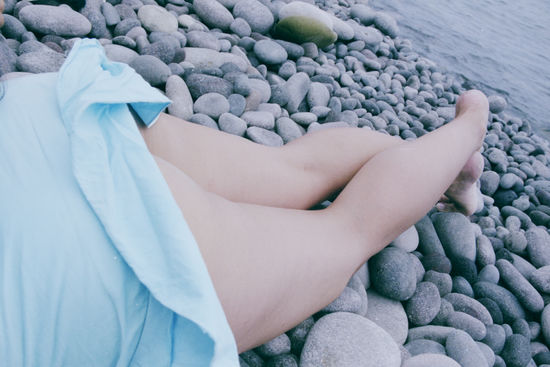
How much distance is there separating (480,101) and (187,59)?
1366 mm

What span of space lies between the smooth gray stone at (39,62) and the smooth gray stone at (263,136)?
81cm

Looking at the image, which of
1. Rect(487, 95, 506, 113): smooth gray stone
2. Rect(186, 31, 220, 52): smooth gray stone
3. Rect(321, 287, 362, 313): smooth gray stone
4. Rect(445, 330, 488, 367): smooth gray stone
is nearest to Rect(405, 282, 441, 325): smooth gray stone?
Rect(445, 330, 488, 367): smooth gray stone

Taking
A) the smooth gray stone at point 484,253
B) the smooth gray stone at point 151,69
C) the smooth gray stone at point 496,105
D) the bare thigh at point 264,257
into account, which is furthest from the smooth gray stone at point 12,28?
the smooth gray stone at point 496,105

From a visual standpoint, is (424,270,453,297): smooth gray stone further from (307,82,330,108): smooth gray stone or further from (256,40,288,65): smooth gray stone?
(256,40,288,65): smooth gray stone

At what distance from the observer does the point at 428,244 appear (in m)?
1.73

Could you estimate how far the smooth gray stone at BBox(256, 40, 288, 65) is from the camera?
8.47 ft

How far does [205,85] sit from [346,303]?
119cm

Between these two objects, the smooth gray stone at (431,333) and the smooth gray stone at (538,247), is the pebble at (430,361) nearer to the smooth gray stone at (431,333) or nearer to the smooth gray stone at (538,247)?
the smooth gray stone at (431,333)

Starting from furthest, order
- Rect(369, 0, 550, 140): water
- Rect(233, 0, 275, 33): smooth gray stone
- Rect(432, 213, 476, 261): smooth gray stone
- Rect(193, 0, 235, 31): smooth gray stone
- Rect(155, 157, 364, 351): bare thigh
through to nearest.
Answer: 1. Rect(369, 0, 550, 140): water
2. Rect(233, 0, 275, 33): smooth gray stone
3. Rect(193, 0, 235, 31): smooth gray stone
4. Rect(432, 213, 476, 261): smooth gray stone
5. Rect(155, 157, 364, 351): bare thigh

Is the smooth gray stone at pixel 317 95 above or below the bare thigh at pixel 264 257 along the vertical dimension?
below

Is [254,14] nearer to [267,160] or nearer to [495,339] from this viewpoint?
[267,160]

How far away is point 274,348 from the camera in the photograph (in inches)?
46.3

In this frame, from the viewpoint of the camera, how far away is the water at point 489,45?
165 inches

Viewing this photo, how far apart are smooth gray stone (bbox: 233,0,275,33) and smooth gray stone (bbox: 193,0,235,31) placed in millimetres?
128
